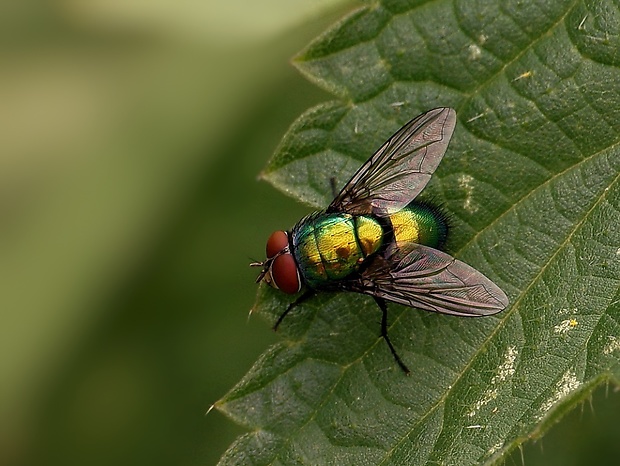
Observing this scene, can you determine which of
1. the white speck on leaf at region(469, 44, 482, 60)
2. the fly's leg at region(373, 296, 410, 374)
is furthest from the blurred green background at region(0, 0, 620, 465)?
the white speck on leaf at region(469, 44, 482, 60)

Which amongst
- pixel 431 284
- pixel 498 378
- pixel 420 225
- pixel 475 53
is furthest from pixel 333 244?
pixel 475 53

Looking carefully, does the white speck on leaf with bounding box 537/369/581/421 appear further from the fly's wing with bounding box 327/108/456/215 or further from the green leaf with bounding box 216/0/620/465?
the fly's wing with bounding box 327/108/456/215

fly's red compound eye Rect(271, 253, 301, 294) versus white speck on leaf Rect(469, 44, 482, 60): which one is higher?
white speck on leaf Rect(469, 44, 482, 60)

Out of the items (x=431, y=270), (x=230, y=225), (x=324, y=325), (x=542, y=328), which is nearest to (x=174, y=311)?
(x=230, y=225)

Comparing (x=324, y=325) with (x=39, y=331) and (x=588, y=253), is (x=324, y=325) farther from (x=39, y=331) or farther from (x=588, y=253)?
(x=39, y=331)

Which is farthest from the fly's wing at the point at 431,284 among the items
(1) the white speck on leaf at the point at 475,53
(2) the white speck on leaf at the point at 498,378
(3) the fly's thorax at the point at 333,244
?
(1) the white speck on leaf at the point at 475,53
